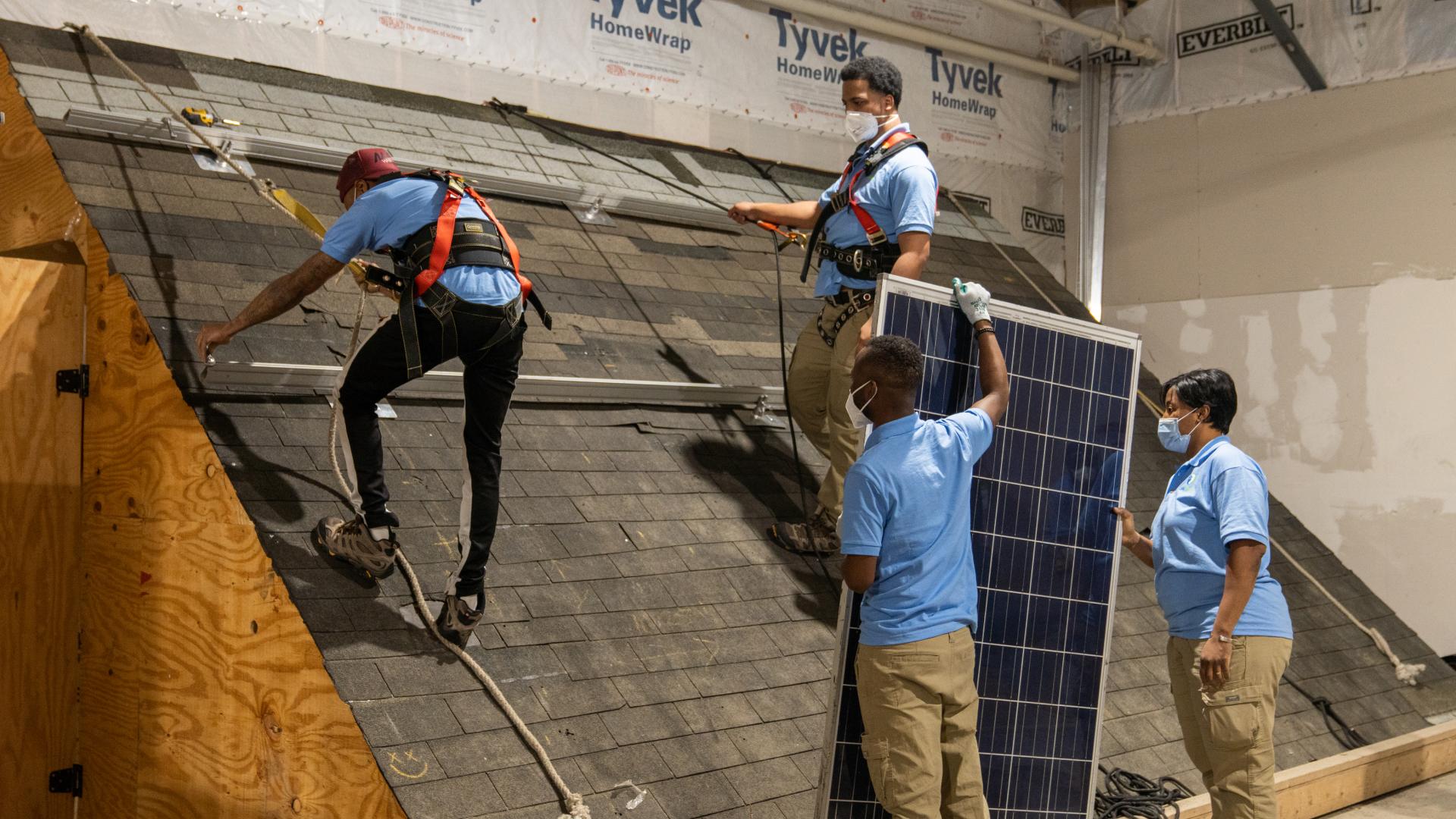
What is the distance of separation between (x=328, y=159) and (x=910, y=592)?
375 cm

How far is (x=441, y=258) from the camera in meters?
3.44

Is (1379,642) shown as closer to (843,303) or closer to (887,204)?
(843,303)

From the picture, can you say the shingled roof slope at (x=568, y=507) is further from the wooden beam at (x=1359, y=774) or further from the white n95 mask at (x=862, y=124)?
the white n95 mask at (x=862, y=124)

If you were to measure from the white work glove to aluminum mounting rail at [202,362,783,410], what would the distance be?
69.4 inches

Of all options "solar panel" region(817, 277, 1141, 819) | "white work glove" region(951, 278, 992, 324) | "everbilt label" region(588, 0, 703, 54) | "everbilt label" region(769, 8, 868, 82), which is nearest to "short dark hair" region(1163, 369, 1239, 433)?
"solar panel" region(817, 277, 1141, 819)

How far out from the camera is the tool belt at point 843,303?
4461 mm

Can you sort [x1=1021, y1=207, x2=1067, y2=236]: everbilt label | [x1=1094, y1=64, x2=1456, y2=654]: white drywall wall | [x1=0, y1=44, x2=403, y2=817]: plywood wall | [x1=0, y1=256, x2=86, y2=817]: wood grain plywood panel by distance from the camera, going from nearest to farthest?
[x1=0, y1=44, x2=403, y2=817]: plywood wall → [x1=0, y1=256, x2=86, y2=817]: wood grain plywood panel → [x1=1094, y1=64, x2=1456, y2=654]: white drywall wall → [x1=1021, y1=207, x2=1067, y2=236]: everbilt label

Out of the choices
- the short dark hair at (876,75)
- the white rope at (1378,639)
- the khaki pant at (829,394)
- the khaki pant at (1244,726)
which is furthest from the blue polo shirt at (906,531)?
the white rope at (1378,639)

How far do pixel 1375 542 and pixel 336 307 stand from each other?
7.02 meters

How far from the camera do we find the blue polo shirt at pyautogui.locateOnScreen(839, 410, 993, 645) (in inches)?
118

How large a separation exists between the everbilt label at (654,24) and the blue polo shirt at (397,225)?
4376mm

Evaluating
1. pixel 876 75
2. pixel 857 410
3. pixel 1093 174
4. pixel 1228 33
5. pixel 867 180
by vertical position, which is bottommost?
pixel 857 410

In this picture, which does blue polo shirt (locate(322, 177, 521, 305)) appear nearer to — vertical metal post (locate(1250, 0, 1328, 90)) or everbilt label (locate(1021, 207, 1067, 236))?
vertical metal post (locate(1250, 0, 1328, 90))

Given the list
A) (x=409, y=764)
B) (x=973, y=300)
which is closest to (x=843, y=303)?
(x=973, y=300)
